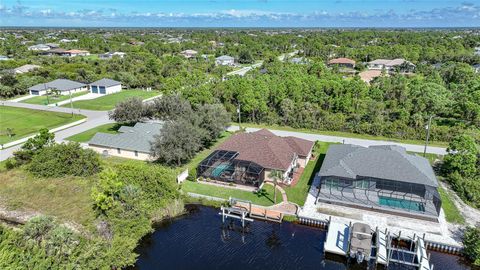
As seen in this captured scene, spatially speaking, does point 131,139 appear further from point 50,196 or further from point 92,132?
point 92,132

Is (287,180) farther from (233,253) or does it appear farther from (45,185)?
(45,185)

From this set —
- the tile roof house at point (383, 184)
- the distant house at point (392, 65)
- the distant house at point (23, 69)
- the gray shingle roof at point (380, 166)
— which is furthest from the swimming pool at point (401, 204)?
the distant house at point (23, 69)

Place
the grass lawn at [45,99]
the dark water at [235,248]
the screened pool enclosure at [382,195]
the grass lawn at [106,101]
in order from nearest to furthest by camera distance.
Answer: the dark water at [235,248] < the screened pool enclosure at [382,195] < the grass lawn at [106,101] < the grass lawn at [45,99]

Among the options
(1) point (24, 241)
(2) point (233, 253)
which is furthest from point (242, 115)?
(1) point (24, 241)

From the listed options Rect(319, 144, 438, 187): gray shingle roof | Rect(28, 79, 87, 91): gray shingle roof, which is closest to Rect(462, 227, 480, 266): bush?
Rect(319, 144, 438, 187): gray shingle roof

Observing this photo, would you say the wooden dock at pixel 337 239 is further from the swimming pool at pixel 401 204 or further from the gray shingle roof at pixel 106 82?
the gray shingle roof at pixel 106 82

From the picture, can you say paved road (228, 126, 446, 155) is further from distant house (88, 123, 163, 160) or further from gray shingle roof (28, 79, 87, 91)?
gray shingle roof (28, 79, 87, 91)
